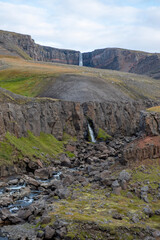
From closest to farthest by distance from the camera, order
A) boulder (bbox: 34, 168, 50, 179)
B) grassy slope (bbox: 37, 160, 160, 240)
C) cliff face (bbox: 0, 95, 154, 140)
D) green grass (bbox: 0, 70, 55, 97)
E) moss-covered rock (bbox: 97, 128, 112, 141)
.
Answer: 1. grassy slope (bbox: 37, 160, 160, 240)
2. boulder (bbox: 34, 168, 50, 179)
3. cliff face (bbox: 0, 95, 154, 140)
4. moss-covered rock (bbox: 97, 128, 112, 141)
5. green grass (bbox: 0, 70, 55, 97)

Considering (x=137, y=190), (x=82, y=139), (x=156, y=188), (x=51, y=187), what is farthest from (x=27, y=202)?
(x=82, y=139)

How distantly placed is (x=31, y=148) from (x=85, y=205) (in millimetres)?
25680

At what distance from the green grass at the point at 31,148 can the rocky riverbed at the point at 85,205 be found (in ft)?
13.5

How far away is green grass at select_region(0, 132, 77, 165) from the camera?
4725 centimetres

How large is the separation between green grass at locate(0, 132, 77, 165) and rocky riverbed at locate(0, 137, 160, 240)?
13.5ft

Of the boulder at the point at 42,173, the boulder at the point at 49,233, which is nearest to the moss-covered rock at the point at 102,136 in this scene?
the boulder at the point at 42,173

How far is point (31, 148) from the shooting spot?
54.0 meters

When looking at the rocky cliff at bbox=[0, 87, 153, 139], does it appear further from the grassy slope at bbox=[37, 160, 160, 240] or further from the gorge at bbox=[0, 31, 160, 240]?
the grassy slope at bbox=[37, 160, 160, 240]

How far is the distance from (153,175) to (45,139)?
106 ft

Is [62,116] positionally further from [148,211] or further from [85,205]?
[148,211]

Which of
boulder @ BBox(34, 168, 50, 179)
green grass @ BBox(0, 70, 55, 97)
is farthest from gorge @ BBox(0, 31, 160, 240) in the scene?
green grass @ BBox(0, 70, 55, 97)

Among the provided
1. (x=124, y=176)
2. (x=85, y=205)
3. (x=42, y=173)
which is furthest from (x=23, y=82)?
(x=85, y=205)

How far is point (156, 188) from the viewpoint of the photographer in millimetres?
34000

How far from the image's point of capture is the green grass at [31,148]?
4725cm
